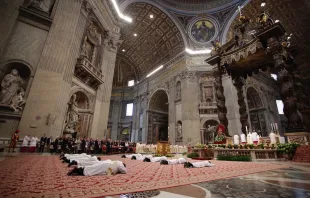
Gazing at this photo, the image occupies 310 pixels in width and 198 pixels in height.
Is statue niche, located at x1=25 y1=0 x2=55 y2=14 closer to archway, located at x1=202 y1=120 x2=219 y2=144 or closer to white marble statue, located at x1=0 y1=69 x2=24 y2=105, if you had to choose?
white marble statue, located at x1=0 y1=69 x2=24 y2=105

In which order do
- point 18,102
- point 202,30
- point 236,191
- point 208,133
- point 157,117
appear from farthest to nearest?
point 157,117 < point 202,30 < point 208,133 < point 18,102 < point 236,191

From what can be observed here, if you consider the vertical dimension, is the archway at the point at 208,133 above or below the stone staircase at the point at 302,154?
above

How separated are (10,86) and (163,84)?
15937 mm

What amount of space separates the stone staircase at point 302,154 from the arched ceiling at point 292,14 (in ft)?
51.8

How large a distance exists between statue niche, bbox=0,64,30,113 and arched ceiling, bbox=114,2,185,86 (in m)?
12.2

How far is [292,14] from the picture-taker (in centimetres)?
1560

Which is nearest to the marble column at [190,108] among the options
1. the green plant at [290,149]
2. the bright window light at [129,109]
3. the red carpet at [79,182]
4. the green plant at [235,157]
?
the green plant at [235,157]

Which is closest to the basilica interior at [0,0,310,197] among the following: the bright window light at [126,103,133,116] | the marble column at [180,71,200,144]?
the marble column at [180,71,200,144]

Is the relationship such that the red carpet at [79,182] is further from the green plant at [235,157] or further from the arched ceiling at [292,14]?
the arched ceiling at [292,14]

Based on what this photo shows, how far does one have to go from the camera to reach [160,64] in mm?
22516

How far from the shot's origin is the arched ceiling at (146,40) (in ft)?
59.8

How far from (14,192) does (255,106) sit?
75.2 feet

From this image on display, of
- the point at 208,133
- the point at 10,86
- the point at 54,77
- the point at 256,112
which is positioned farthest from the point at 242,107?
the point at 256,112

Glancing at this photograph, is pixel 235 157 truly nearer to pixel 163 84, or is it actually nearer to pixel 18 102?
pixel 18 102
